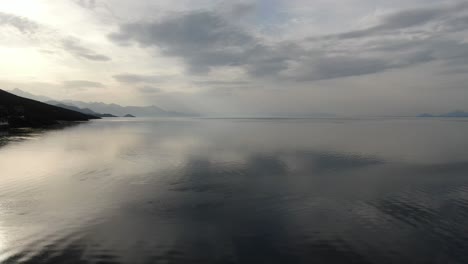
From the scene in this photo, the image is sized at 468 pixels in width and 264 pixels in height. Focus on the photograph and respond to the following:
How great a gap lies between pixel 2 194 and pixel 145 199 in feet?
51.8

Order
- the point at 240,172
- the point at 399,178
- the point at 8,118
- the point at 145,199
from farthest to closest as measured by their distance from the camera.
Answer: the point at 8,118
the point at 240,172
the point at 399,178
the point at 145,199

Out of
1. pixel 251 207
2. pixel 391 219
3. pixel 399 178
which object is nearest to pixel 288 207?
pixel 251 207

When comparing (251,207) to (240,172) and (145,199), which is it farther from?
(240,172)

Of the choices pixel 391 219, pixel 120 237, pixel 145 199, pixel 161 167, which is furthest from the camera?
pixel 161 167

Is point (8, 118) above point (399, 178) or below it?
above

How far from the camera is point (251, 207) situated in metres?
25.7

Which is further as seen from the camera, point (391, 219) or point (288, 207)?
point (288, 207)

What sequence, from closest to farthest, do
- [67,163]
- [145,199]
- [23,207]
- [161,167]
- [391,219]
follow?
[391,219] < [23,207] < [145,199] < [161,167] < [67,163]

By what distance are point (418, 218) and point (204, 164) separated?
32.2 m

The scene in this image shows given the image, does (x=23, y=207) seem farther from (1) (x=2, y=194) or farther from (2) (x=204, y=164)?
(2) (x=204, y=164)

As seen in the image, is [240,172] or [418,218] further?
[240,172]

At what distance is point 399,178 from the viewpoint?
37.4m

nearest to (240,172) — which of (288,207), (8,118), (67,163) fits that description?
(288,207)

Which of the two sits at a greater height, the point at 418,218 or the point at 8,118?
the point at 8,118
